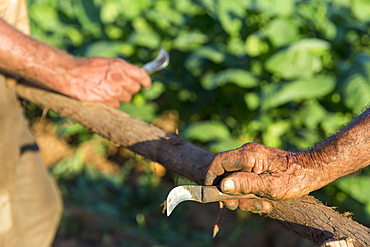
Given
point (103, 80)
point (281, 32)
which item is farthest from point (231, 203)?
point (281, 32)

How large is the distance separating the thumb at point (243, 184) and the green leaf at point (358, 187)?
2188 mm

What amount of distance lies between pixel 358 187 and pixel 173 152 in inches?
80.8

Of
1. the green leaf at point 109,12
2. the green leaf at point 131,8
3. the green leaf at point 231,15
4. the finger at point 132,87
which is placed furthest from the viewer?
the green leaf at point 109,12

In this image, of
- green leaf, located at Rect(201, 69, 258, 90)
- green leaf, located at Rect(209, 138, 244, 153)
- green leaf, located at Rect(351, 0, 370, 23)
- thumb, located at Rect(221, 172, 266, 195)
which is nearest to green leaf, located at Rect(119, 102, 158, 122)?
green leaf, located at Rect(201, 69, 258, 90)

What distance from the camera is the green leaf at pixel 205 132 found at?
13.7 ft

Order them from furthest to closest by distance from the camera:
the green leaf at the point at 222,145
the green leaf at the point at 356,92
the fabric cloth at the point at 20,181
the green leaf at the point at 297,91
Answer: the green leaf at the point at 297,91 → the green leaf at the point at 222,145 → the green leaf at the point at 356,92 → the fabric cloth at the point at 20,181

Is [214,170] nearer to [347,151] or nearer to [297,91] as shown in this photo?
[347,151]

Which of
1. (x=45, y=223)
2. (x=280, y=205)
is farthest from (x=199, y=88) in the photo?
(x=280, y=205)

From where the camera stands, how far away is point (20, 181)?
115 inches

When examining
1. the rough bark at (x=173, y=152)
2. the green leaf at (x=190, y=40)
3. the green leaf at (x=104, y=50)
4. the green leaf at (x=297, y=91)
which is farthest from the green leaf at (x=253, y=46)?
the rough bark at (x=173, y=152)

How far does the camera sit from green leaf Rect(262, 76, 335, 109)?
3994 mm

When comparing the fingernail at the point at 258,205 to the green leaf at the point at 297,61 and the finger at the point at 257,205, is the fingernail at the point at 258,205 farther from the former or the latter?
the green leaf at the point at 297,61

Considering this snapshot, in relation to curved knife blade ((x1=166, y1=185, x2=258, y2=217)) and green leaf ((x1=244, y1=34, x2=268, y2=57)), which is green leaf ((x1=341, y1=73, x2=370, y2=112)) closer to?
green leaf ((x1=244, y1=34, x2=268, y2=57))

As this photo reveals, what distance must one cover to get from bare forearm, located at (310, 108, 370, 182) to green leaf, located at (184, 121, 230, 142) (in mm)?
2573
